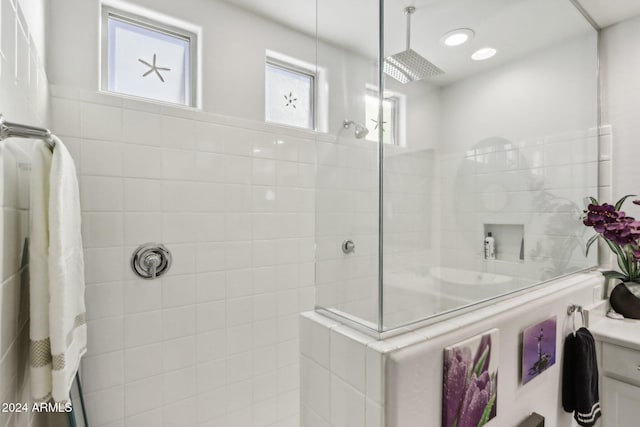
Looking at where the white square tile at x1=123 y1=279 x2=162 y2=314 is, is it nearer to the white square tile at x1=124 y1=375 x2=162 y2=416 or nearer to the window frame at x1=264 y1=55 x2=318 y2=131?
the white square tile at x1=124 y1=375 x2=162 y2=416

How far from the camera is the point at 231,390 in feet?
5.18

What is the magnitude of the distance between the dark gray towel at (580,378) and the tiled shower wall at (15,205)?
5.55 feet

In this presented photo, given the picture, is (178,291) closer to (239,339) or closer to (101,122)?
(239,339)

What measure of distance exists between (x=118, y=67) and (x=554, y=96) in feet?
7.26

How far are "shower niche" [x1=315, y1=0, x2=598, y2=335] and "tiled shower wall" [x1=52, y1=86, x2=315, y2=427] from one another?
591 mm

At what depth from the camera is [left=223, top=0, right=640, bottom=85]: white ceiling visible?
116cm


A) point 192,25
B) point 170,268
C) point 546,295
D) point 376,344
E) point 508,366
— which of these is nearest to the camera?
point 376,344

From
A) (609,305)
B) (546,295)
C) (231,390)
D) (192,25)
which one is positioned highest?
(192,25)

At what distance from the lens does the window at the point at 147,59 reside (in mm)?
1413

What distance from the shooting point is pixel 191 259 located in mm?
1472

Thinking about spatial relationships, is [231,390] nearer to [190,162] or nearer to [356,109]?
[190,162]

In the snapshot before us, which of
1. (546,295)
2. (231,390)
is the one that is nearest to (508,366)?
(546,295)

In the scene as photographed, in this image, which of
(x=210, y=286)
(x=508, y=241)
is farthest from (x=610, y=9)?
(x=210, y=286)

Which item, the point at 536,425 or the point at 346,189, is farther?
the point at 346,189
